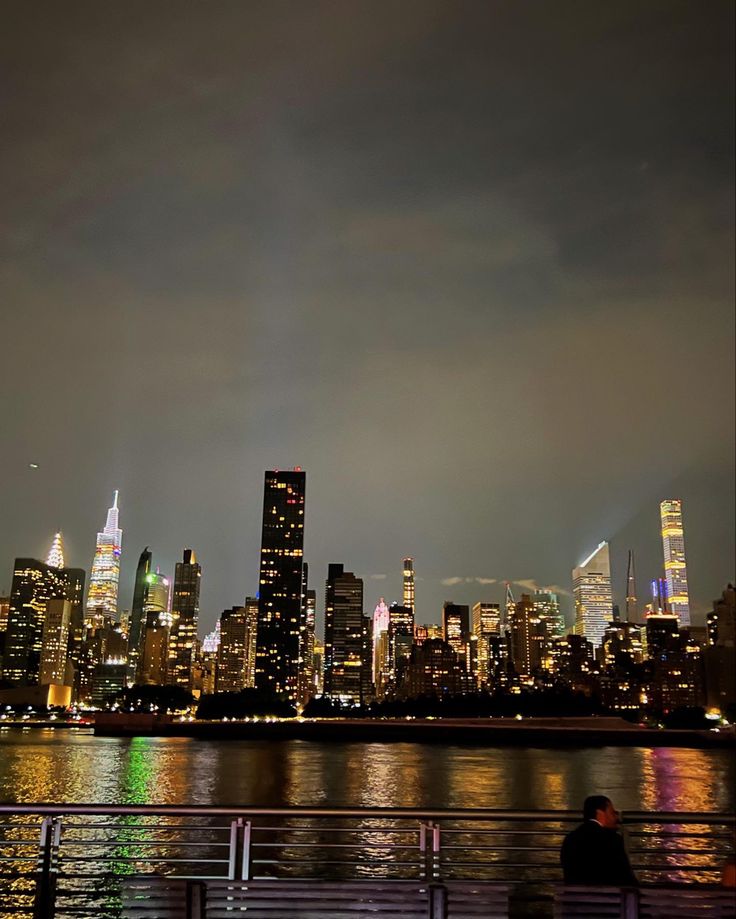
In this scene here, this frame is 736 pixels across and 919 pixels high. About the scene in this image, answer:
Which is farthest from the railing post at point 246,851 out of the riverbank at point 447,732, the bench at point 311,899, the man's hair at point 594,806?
the riverbank at point 447,732

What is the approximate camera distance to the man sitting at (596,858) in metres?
5.61

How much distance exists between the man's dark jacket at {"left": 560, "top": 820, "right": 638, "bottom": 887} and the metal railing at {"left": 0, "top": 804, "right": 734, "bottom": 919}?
0.52 metres

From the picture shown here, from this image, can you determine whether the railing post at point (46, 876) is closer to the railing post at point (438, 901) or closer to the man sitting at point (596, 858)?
the railing post at point (438, 901)

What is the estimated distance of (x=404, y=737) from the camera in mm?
128500

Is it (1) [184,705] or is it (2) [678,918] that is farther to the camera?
(1) [184,705]

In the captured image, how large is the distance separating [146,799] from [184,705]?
451 feet

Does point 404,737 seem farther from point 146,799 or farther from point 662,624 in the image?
point 146,799

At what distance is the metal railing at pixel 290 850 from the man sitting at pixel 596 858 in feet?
1.68

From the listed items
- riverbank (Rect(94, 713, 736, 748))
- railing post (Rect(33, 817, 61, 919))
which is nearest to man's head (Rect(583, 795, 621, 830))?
railing post (Rect(33, 817, 61, 919))

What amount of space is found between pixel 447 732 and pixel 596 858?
127 meters

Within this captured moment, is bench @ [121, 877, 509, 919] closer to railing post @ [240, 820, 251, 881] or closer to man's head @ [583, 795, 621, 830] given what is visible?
man's head @ [583, 795, 621, 830]

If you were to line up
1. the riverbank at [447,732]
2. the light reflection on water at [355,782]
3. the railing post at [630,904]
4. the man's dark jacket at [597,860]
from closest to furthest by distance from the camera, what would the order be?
the railing post at [630,904], the man's dark jacket at [597,860], the light reflection on water at [355,782], the riverbank at [447,732]

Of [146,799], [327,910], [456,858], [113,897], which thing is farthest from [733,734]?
[327,910]

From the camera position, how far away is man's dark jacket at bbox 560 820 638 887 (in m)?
5.61
